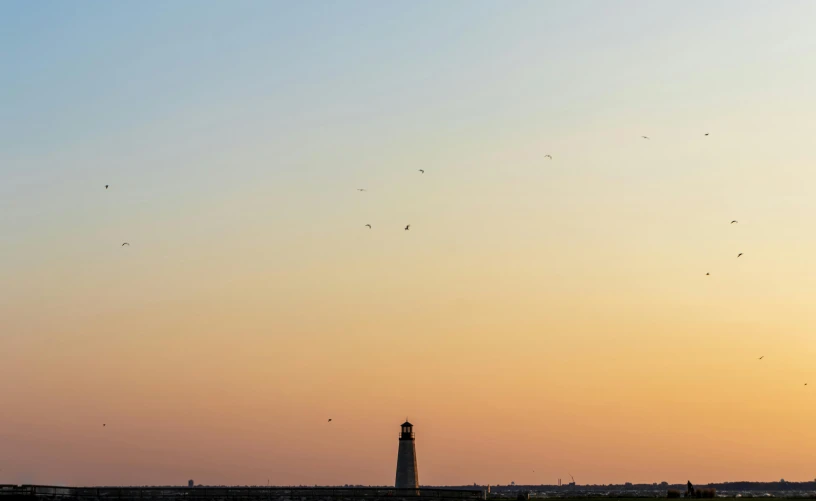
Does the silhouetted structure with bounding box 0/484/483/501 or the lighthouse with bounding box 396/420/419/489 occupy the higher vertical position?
the lighthouse with bounding box 396/420/419/489

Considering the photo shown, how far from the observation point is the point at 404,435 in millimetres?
88000

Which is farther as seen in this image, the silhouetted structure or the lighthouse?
the lighthouse

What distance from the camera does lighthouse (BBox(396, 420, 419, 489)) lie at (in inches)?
3376

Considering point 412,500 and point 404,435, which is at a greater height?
point 404,435

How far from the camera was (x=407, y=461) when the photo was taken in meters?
86.5

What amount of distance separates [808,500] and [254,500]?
138ft

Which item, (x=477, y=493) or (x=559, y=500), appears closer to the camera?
(x=477, y=493)

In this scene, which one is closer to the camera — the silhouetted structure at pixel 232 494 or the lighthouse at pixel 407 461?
the silhouetted structure at pixel 232 494

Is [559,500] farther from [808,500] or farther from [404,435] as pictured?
[808,500]

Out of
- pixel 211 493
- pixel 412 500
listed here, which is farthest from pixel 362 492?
pixel 211 493

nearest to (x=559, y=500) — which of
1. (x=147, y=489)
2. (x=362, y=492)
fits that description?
(x=362, y=492)

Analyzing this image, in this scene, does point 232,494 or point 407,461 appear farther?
point 407,461

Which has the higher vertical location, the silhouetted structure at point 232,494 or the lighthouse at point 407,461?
the lighthouse at point 407,461

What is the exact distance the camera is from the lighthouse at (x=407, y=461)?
85.8m
